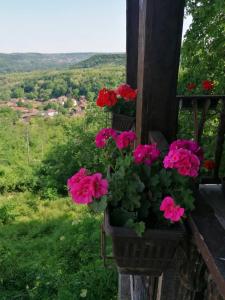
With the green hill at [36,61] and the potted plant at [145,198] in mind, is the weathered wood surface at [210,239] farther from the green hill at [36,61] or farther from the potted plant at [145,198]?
the green hill at [36,61]

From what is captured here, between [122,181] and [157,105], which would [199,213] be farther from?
[157,105]

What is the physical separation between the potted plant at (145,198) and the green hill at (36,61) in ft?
245

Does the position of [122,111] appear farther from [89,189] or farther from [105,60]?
[105,60]

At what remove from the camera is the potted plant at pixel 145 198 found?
1.15 metres

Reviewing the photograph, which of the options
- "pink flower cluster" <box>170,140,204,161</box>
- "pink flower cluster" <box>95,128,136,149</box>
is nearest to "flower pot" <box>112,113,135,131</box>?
"pink flower cluster" <box>95,128,136,149</box>

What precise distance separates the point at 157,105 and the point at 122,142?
0.25 m

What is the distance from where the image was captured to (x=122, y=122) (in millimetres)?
2521

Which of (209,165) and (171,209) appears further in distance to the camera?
(209,165)

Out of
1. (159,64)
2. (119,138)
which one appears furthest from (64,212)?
(159,64)

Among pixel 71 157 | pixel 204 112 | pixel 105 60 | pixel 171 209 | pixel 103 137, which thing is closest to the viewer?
pixel 171 209

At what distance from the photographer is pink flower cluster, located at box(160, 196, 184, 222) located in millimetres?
1111

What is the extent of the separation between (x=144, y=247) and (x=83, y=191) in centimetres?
33

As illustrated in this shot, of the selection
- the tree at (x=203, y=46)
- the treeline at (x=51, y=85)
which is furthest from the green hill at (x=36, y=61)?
the tree at (x=203, y=46)

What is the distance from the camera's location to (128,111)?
255 cm
